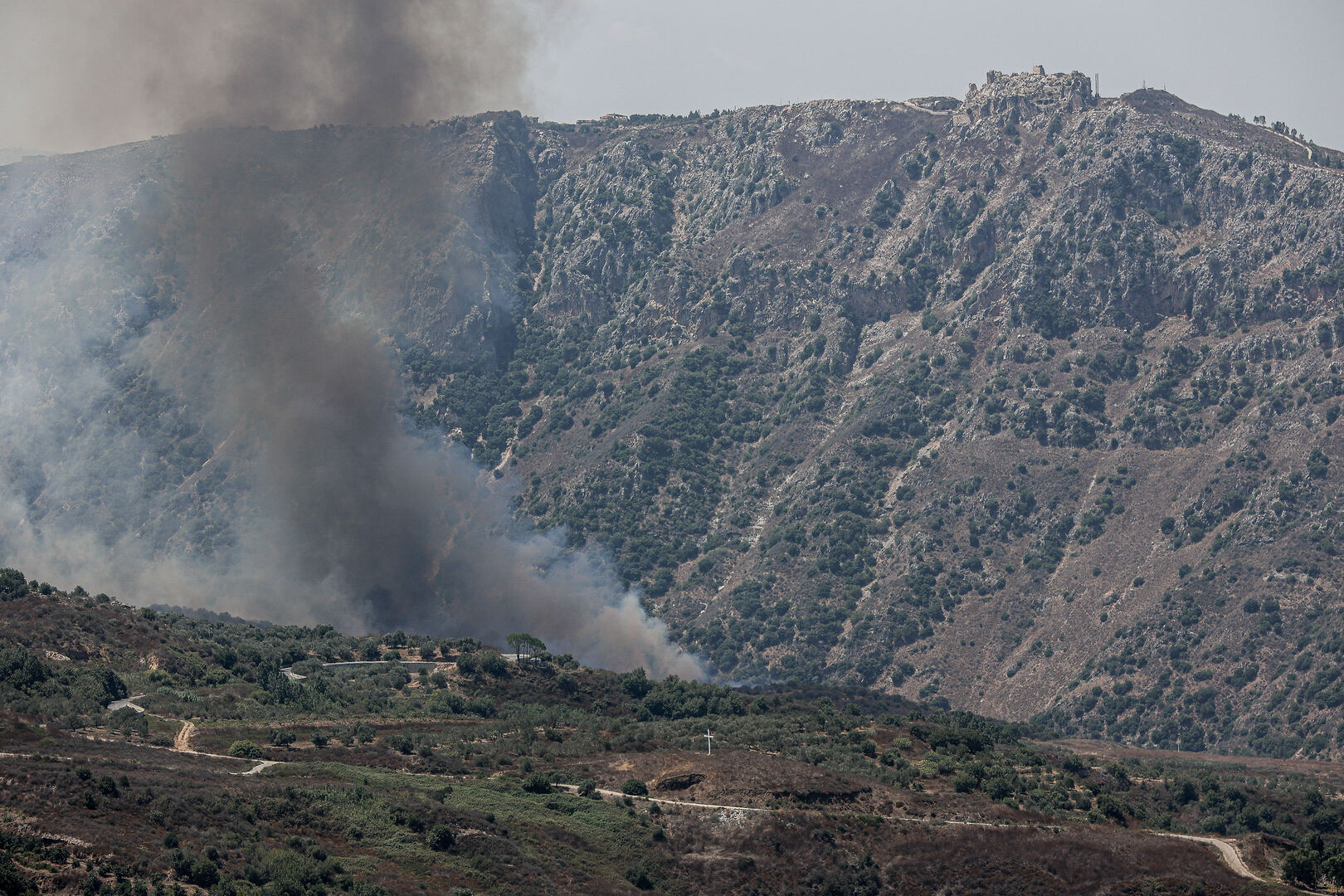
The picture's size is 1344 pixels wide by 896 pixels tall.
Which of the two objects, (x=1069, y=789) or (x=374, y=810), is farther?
(x=1069, y=789)

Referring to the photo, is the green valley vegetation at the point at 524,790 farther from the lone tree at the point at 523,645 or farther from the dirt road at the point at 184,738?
the lone tree at the point at 523,645

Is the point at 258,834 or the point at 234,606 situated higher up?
the point at 234,606

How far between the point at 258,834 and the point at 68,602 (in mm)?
54547

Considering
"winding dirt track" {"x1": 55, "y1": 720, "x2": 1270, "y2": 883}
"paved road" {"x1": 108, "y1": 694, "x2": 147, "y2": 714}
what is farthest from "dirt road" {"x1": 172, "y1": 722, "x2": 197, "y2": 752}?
"paved road" {"x1": 108, "y1": 694, "x2": 147, "y2": 714}

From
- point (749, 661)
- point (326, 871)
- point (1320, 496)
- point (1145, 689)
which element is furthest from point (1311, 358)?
point (326, 871)

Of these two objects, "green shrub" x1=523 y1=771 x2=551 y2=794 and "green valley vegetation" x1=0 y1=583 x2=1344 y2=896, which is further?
"green shrub" x1=523 y1=771 x2=551 y2=794

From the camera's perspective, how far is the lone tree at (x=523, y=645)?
148 m

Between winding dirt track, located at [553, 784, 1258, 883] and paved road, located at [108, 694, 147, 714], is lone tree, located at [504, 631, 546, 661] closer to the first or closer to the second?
paved road, located at [108, 694, 147, 714]

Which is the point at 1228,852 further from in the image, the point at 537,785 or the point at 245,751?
the point at 245,751

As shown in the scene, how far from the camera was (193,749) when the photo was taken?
3824 inches

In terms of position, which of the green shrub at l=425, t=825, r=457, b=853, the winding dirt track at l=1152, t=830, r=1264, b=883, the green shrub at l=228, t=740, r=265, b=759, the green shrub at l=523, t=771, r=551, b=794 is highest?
the green shrub at l=228, t=740, r=265, b=759

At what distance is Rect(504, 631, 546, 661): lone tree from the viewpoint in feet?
485

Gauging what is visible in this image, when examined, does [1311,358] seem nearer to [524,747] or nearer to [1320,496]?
[1320,496]

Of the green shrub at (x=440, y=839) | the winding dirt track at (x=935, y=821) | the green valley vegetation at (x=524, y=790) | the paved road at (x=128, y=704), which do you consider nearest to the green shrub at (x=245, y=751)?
the green valley vegetation at (x=524, y=790)
